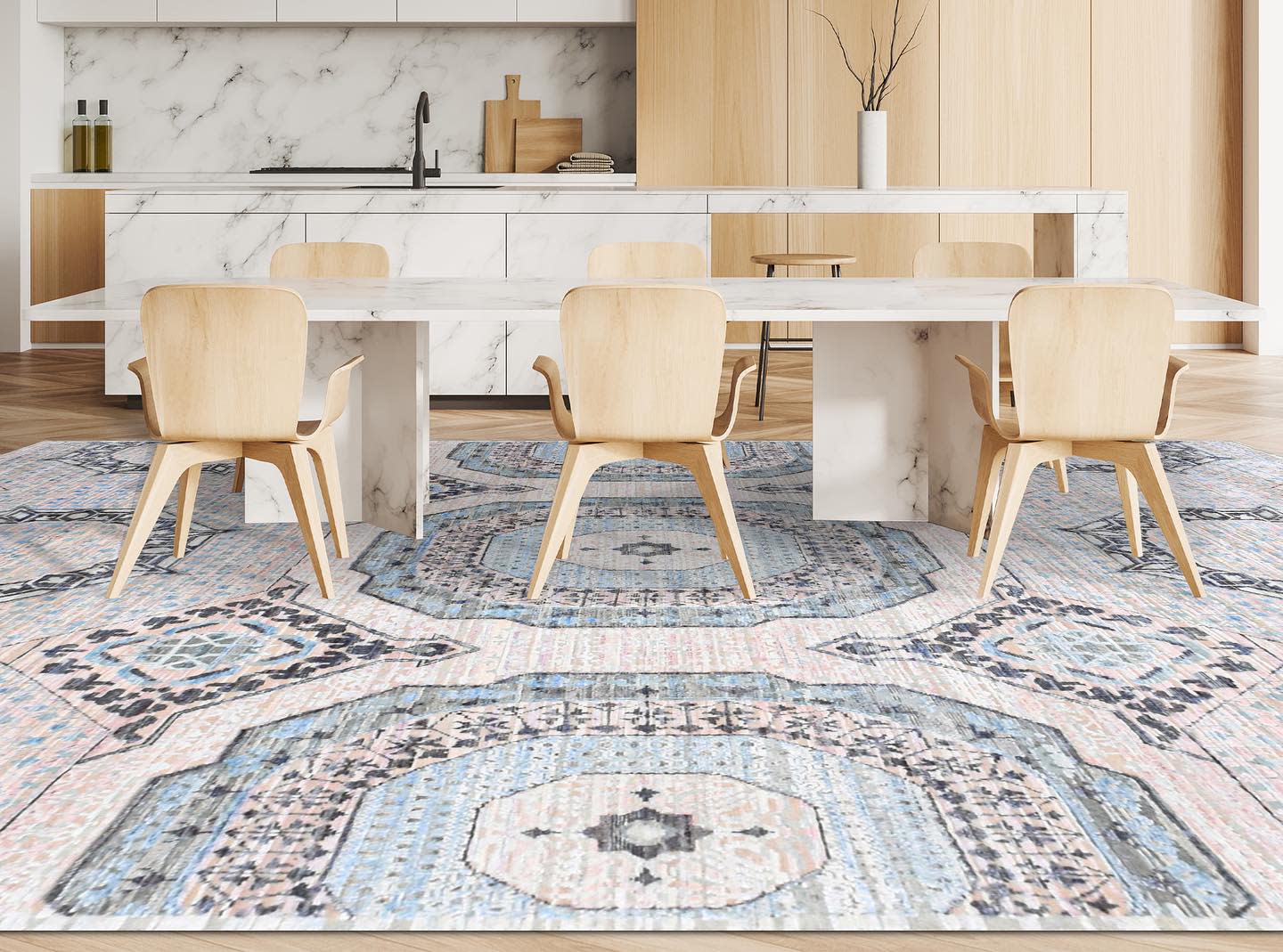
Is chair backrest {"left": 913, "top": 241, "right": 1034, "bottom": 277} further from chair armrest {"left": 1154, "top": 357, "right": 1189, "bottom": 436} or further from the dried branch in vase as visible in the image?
the dried branch in vase

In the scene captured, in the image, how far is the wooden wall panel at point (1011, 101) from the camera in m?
7.60

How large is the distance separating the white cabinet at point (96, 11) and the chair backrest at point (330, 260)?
437 centimetres

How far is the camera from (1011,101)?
7.65 m

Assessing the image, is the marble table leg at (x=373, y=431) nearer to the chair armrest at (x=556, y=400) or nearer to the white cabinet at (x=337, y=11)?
the chair armrest at (x=556, y=400)

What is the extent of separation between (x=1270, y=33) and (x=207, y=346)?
6632 mm

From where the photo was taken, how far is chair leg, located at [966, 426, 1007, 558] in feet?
10.5

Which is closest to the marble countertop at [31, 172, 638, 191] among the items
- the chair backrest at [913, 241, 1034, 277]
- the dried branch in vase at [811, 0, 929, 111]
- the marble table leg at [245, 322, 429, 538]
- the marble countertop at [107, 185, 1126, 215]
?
the dried branch in vase at [811, 0, 929, 111]

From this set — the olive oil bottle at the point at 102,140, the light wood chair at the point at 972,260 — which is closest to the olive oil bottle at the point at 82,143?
the olive oil bottle at the point at 102,140

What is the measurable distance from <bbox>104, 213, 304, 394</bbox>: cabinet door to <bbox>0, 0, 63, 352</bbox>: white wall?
2535 mm

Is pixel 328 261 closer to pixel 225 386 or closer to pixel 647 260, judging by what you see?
pixel 647 260

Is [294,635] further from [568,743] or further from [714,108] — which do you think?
[714,108]

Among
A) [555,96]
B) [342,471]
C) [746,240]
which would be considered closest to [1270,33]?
[746,240]

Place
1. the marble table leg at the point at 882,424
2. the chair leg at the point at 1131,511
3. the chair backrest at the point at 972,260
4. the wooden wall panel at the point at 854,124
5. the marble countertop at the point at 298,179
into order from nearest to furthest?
the chair leg at the point at 1131,511 < the marble table leg at the point at 882,424 < the chair backrest at the point at 972,260 < the marble countertop at the point at 298,179 < the wooden wall panel at the point at 854,124

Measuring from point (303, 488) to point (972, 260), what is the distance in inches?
98.0
